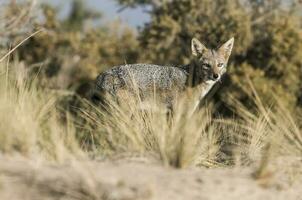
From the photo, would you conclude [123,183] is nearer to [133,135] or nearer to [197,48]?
[133,135]

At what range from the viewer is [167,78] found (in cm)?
1233

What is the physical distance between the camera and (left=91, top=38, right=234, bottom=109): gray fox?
458 inches

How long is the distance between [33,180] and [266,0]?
20.1m

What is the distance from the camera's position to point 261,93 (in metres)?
20.3

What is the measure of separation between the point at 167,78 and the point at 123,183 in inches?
238

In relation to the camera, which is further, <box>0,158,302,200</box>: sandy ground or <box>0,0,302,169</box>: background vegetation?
Answer: <box>0,0,302,169</box>: background vegetation

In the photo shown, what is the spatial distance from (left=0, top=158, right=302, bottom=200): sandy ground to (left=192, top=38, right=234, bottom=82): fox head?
5448mm

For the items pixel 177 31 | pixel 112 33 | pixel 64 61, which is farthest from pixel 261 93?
pixel 112 33

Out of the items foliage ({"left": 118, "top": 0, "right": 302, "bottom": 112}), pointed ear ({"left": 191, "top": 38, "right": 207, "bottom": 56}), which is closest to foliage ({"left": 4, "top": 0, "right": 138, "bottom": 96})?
foliage ({"left": 118, "top": 0, "right": 302, "bottom": 112})

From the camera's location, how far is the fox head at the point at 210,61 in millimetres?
12523

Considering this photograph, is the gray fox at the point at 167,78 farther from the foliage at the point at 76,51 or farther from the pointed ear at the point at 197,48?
the foliage at the point at 76,51

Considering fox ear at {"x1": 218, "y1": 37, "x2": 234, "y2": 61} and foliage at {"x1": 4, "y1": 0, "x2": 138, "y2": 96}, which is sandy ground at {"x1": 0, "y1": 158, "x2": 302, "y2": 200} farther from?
foliage at {"x1": 4, "y1": 0, "x2": 138, "y2": 96}

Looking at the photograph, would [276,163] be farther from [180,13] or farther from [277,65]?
[180,13]

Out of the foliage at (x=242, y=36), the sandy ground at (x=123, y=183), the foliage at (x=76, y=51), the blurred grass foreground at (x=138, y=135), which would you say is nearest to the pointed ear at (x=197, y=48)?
the blurred grass foreground at (x=138, y=135)
